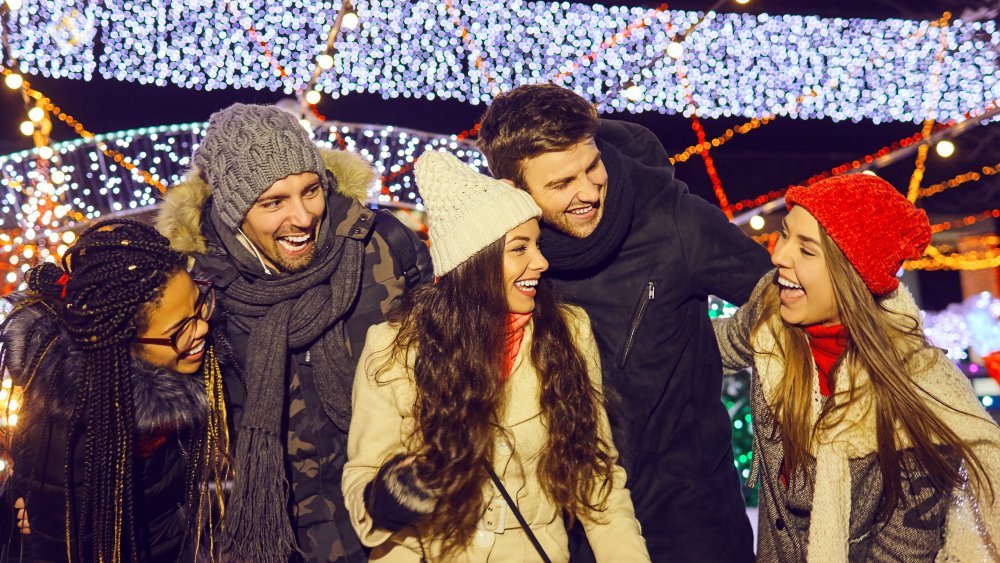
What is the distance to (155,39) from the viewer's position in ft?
23.7

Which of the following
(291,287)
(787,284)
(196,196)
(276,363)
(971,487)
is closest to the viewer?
(971,487)

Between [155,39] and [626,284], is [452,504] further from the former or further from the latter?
[155,39]

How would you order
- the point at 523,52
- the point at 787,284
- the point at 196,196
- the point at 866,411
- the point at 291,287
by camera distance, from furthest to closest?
the point at 523,52 < the point at 196,196 < the point at 291,287 < the point at 787,284 < the point at 866,411

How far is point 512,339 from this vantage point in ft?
8.93

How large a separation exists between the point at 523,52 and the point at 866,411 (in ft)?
18.9

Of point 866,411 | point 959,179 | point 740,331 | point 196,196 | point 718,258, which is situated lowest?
point 866,411

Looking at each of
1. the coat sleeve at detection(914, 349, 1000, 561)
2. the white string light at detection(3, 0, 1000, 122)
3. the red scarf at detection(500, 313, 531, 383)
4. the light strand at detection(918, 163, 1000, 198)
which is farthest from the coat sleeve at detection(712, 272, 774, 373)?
the light strand at detection(918, 163, 1000, 198)

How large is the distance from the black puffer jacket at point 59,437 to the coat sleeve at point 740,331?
69.5 inches

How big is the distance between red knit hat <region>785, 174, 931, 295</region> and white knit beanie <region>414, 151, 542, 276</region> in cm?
85

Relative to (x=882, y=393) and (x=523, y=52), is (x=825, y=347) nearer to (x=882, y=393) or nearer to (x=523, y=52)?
(x=882, y=393)

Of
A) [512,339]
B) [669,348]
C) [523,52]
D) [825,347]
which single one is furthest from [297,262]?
[523,52]

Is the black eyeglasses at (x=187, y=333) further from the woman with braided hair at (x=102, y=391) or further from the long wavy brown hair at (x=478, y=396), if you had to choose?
the long wavy brown hair at (x=478, y=396)

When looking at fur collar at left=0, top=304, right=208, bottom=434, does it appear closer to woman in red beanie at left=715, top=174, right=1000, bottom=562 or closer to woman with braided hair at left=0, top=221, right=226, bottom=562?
woman with braided hair at left=0, top=221, right=226, bottom=562

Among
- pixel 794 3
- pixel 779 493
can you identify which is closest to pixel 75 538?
pixel 779 493
